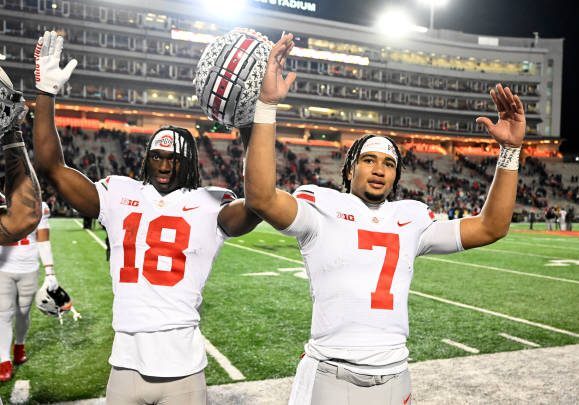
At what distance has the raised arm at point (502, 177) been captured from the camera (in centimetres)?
258

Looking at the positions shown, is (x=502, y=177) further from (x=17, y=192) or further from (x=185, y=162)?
(x=17, y=192)

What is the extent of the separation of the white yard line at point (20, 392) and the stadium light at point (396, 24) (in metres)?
58.3

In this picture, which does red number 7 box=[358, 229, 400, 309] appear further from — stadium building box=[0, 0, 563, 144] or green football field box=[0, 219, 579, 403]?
stadium building box=[0, 0, 563, 144]

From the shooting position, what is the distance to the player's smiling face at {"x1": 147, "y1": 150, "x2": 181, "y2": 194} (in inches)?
106

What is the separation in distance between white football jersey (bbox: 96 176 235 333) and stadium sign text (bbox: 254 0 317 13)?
55041 mm

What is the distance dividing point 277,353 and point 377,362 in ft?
11.4

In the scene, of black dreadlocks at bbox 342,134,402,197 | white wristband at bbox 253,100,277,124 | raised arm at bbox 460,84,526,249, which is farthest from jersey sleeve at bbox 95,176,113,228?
raised arm at bbox 460,84,526,249

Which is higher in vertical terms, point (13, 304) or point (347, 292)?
point (347, 292)

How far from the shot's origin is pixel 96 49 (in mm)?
47562

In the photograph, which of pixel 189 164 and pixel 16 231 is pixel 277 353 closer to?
pixel 189 164

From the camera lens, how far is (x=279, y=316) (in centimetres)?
739

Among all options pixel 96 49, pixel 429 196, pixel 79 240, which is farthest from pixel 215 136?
pixel 79 240

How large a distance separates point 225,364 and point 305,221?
11.2 ft

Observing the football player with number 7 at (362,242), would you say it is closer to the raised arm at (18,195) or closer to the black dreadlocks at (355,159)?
the black dreadlocks at (355,159)
